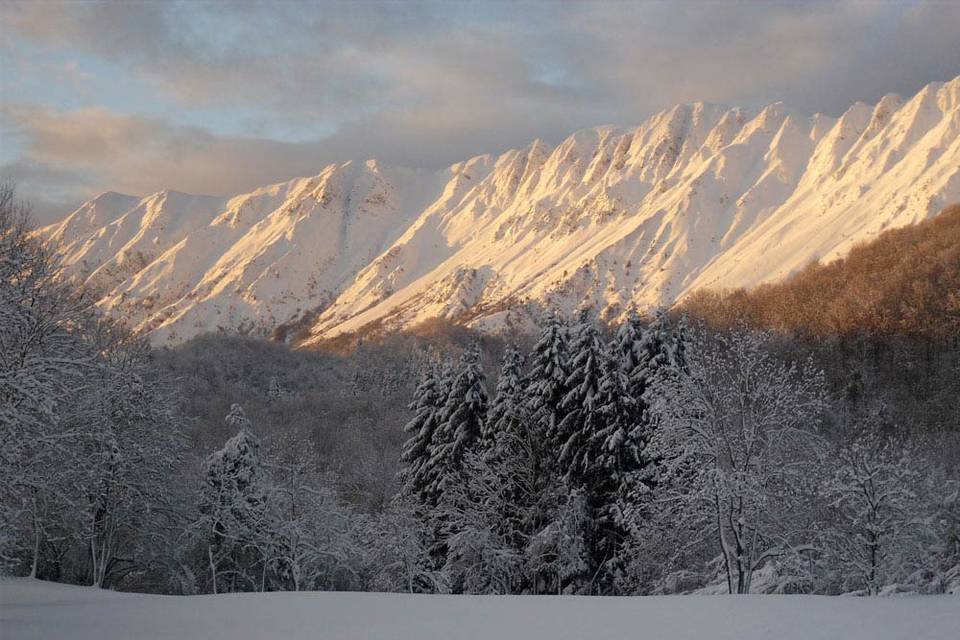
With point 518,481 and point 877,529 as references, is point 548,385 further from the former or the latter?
point 877,529

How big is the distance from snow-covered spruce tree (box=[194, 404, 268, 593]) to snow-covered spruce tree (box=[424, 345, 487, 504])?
761cm

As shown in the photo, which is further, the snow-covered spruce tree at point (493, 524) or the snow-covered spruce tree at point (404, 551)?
the snow-covered spruce tree at point (404, 551)

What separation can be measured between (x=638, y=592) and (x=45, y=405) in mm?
20048

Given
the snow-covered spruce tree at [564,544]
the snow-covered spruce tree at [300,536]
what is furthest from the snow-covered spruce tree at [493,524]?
the snow-covered spruce tree at [300,536]

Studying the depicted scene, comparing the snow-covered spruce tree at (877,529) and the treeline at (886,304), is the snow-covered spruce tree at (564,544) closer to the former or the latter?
the snow-covered spruce tree at (877,529)

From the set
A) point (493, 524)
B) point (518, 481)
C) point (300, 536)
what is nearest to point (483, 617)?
point (493, 524)

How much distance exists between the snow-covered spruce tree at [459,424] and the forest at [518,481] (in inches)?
3.7

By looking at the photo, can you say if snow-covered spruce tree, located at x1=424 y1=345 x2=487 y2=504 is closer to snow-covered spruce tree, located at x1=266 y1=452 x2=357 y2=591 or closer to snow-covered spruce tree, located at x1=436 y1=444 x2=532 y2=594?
snow-covered spruce tree, located at x1=436 y1=444 x2=532 y2=594

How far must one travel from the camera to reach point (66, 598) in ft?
78.8

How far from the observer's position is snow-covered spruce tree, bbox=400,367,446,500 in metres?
37.1

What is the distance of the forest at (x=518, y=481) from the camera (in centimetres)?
2478

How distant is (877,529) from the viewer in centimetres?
2777

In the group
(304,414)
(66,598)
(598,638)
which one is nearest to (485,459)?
(66,598)

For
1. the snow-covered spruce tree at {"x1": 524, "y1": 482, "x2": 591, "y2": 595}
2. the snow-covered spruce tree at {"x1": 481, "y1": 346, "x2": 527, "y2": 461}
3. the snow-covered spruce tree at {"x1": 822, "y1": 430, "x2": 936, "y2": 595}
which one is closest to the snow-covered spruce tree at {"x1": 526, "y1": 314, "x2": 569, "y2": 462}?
the snow-covered spruce tree at {"x1": 481, "y1": 346, "x2": 527, "y2": 461}
